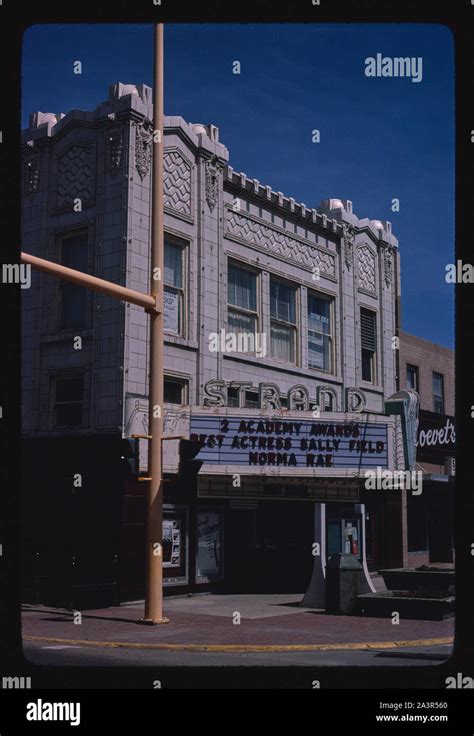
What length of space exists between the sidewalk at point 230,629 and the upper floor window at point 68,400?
5244 mm

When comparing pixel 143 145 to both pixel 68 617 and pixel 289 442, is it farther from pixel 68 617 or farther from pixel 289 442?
pixel 68 617

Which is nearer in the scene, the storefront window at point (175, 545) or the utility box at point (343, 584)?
the utility box at point (343, 584)

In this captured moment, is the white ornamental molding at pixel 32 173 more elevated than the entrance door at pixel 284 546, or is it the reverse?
the white ornamental molding at pixel 32 173

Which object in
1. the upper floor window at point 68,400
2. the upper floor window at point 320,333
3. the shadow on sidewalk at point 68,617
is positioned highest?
the upper floor window at point 320,333

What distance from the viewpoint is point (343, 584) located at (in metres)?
20.4

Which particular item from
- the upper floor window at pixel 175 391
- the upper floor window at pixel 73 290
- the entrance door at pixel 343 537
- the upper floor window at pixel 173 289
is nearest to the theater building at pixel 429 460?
the entrance door at pixel 343 537

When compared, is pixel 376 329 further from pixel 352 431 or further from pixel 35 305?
pixel 35 305

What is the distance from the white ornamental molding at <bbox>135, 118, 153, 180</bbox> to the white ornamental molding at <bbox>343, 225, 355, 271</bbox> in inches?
425

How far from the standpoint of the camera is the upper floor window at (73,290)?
24.7 m

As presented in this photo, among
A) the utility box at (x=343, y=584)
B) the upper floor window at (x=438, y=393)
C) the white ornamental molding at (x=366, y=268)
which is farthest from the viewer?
the upper floor window at (x=438, y=393)

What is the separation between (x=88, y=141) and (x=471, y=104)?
23.1m

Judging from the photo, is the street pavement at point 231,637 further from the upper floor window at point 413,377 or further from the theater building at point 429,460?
the upper floor window at point 413,377

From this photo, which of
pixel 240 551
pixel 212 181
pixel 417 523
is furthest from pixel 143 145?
pixel 417 523

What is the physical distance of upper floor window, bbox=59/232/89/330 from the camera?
2466cm
